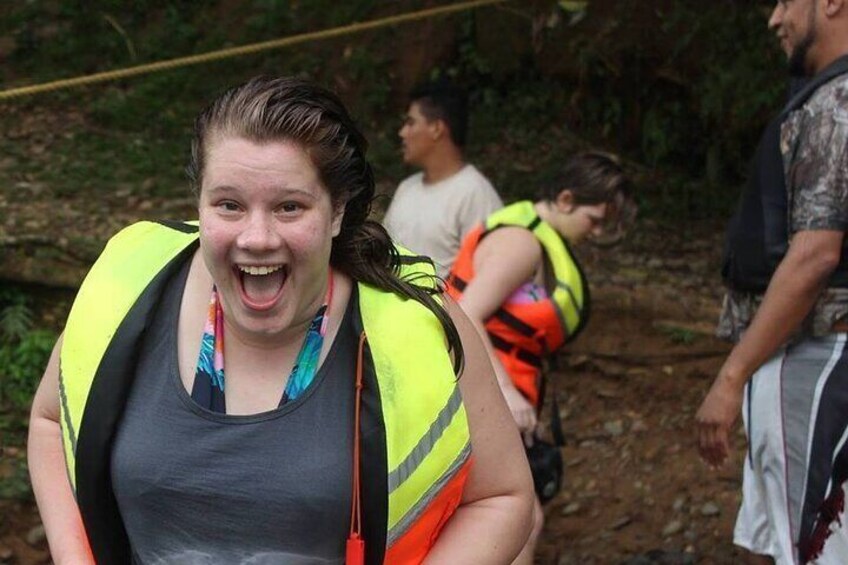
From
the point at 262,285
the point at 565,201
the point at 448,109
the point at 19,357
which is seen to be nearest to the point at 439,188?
the point at 448,109

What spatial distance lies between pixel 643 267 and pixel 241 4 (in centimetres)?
343

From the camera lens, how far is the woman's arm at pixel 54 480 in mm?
2402

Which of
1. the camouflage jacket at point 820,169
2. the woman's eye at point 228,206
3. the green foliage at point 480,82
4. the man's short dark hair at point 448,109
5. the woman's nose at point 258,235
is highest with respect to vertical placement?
the green foliage at point 480,82

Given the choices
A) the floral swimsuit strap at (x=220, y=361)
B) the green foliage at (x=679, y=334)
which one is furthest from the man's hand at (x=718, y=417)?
the green foliage at (x=679, y=334)

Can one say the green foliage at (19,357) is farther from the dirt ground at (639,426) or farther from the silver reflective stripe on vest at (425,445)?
the silver reflective stripe on vest at (425,445)

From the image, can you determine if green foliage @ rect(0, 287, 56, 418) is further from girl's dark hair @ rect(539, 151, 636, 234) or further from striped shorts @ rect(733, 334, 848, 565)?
striped shorts @ rect(733, 334, 848, 565)

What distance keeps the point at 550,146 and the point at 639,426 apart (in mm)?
2391

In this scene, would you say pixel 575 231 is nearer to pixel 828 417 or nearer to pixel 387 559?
pixel 828 417

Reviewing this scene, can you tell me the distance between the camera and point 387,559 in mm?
2289

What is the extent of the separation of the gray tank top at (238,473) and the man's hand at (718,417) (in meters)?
1.59

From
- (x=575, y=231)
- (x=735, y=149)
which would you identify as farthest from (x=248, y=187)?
(x=735, y=149)

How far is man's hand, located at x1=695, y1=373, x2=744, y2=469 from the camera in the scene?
357 centimetres

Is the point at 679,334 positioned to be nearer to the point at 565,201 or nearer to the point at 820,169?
the point at 565,201

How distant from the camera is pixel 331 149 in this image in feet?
Result: 7.45
